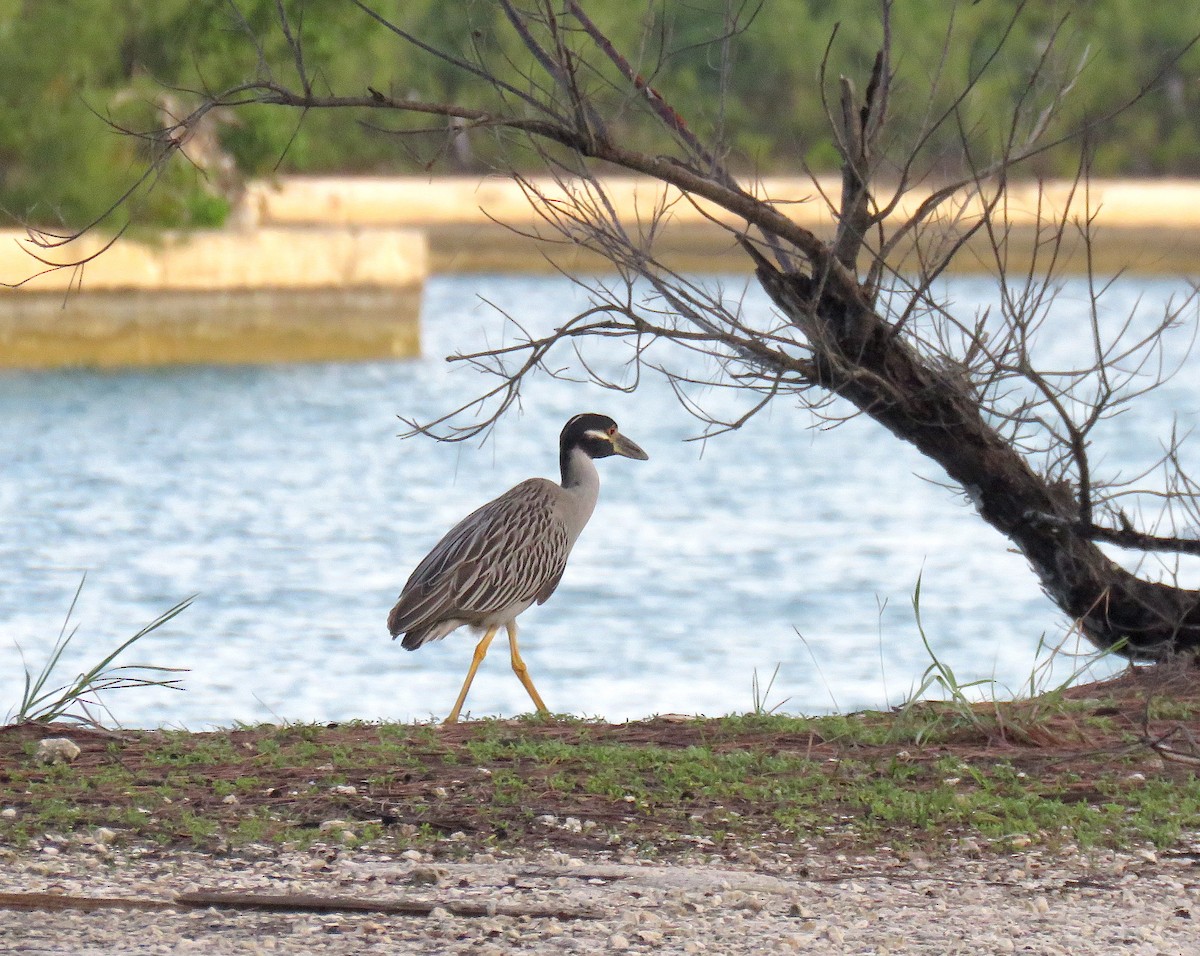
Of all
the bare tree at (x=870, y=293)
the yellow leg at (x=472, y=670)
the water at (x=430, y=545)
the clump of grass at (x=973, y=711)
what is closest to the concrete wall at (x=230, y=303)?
the water at (x=430, y=545)

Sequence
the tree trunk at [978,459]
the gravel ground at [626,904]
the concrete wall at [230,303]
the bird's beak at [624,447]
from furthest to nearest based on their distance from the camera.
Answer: the concrete wall at [230,303] < the bird's beak at [624,447] < the tree trunk at [978,459] < the gravel ground at [626,904]

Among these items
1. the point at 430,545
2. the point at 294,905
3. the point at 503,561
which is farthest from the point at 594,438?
the point at 430,545

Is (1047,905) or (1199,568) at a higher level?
(1199,568)

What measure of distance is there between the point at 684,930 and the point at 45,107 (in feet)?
81.4

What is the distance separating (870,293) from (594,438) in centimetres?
158

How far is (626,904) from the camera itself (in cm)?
461

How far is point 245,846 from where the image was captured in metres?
5.09

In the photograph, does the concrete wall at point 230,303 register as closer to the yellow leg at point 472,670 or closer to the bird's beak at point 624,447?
the bird's beak at point 624,447

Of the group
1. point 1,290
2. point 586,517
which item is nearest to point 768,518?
point 1,290

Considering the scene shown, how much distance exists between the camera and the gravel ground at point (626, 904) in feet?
14.1

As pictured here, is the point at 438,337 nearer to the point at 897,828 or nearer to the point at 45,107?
the point at 45,107

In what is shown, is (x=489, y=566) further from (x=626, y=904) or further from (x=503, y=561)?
(x=626, y=904)

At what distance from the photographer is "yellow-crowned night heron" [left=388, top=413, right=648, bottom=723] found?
23.6ft

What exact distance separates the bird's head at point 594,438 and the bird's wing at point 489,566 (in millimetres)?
465
